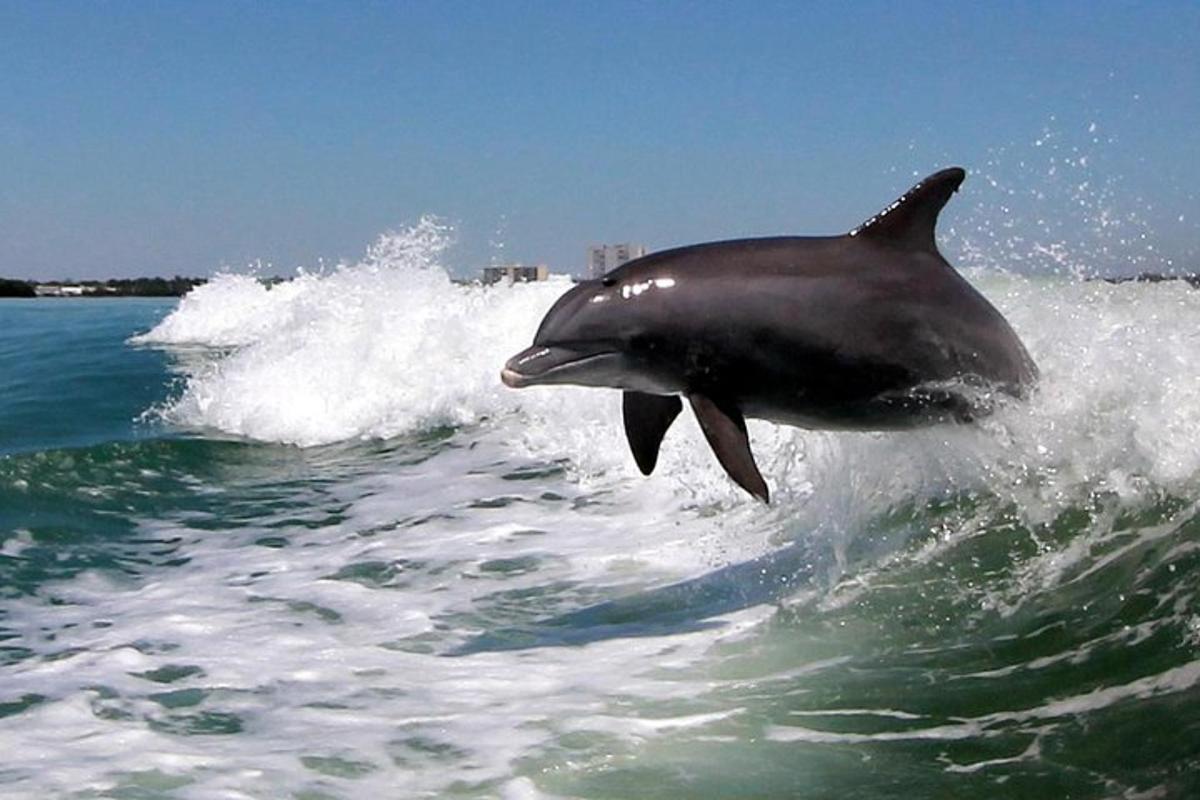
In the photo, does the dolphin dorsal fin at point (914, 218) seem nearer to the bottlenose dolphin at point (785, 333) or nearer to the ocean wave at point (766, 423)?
the bottlenose dolphin at point (785, 333)

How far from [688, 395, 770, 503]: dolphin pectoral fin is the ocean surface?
783 mm

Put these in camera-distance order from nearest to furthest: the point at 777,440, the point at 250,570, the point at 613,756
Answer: the point at 613,756
the point at 250,570
the point at 777,440

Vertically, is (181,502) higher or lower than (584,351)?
lower

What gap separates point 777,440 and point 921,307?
525 cm

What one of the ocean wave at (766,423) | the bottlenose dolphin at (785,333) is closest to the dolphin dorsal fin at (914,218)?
the bottlenose dolphin at (785,333)

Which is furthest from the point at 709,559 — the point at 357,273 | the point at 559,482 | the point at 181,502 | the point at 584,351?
the point at 357,273

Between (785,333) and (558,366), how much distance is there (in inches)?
41.6

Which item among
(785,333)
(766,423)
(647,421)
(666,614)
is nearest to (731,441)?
(785,333)

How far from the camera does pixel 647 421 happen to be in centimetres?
711

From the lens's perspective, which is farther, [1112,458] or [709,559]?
[709,559]

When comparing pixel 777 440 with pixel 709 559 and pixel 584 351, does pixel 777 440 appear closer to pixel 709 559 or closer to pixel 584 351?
pixel 709 559

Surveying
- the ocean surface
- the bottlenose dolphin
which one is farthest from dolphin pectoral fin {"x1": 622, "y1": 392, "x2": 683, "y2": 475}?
the ocean surface

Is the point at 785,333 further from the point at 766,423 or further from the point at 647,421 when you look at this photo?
the point at 766,423

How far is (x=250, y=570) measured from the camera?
919cm
